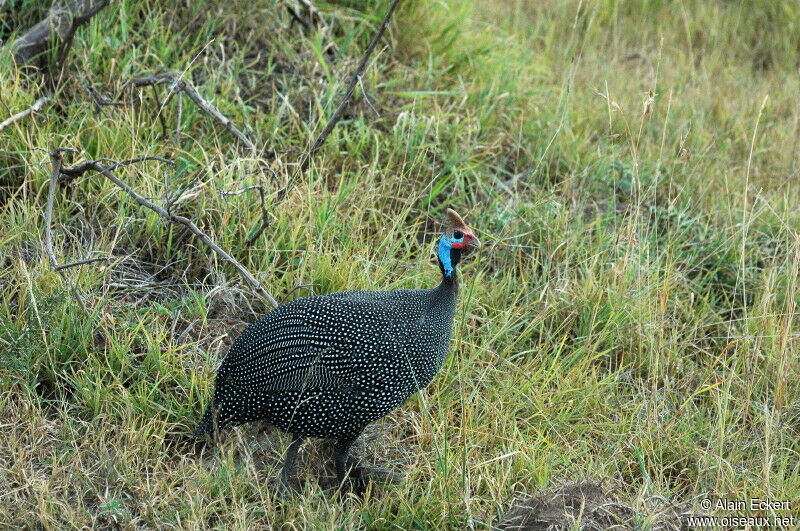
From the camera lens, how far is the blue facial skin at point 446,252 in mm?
3578

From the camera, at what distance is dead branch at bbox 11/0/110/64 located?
4.71 m

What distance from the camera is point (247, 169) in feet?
14.8

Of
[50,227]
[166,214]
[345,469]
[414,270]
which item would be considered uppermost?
[166,214]

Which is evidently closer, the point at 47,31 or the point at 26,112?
the point at 26,112

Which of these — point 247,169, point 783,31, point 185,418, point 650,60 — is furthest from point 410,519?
point 783,31

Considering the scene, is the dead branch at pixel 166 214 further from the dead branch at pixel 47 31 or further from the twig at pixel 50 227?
the dead branch at pixel 47 31

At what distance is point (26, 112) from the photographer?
4344mm

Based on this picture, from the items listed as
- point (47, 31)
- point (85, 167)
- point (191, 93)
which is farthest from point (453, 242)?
point (47, 31)

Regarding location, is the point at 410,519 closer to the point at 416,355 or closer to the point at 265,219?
the point at 416,355

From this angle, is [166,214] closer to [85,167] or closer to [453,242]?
[85,167]

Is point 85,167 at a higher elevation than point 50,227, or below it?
higher

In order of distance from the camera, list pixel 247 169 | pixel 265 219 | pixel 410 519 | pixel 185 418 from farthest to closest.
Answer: pixel 247 169 → pixel 265 219 → pixel 185 418 → pixel 410 519

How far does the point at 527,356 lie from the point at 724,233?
4.42 feet

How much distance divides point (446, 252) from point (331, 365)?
2.00 ft
